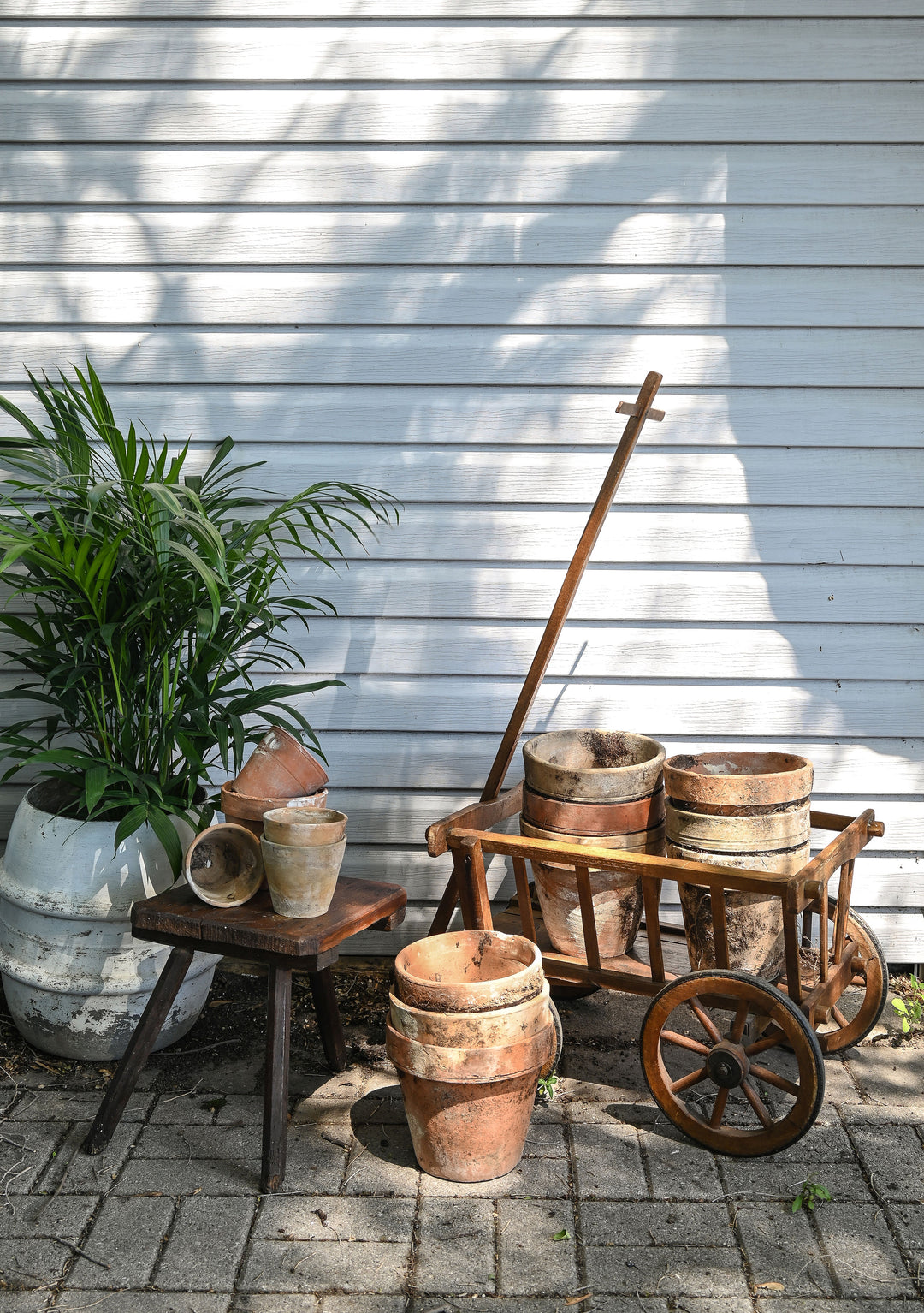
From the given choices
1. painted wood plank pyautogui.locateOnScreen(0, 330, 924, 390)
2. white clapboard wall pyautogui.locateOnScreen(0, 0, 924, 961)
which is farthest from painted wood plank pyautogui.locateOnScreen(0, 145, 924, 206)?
painted wood plank pyautogui.locateOnScreen(0, 330, 924, 390)

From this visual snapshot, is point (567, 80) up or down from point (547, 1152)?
up

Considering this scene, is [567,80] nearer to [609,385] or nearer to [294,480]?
[609,385]

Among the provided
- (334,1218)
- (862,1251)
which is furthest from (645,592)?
(334,1218)

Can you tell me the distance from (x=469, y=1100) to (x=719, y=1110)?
1.97ft

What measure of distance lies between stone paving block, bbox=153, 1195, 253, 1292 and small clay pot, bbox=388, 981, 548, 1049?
0.52 meters

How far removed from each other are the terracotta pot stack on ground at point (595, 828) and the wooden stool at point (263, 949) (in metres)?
0.42

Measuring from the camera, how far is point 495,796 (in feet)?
10.2

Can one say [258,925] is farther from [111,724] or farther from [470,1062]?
[111,724]

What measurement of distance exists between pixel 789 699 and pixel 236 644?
170cm

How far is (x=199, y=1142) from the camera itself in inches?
103

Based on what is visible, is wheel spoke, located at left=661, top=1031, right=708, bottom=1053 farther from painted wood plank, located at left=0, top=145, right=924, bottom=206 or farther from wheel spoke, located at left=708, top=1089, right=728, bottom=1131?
painted wood plank, located at left=0, top=145, right=924, bottom=206

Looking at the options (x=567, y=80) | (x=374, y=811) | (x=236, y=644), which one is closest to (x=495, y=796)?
(x=374, y=811)

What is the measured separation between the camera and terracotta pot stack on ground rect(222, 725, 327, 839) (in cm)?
260

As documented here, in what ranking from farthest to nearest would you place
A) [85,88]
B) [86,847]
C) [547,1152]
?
[85,88] → [86,847] → [547,1152]
